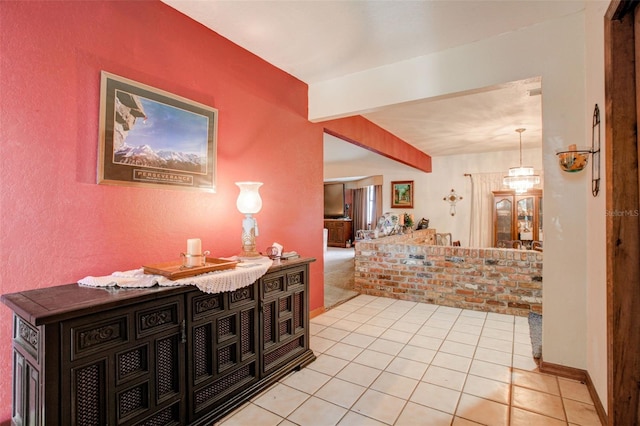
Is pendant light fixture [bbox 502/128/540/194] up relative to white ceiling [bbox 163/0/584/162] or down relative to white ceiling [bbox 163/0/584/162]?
down

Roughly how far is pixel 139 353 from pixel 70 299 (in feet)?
1.26

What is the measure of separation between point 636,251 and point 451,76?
5.88 feet

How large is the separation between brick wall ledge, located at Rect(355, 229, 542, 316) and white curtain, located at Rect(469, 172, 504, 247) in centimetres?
364

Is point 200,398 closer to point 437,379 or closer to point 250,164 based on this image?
point 437,379

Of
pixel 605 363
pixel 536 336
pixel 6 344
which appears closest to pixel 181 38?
pixel 6 344

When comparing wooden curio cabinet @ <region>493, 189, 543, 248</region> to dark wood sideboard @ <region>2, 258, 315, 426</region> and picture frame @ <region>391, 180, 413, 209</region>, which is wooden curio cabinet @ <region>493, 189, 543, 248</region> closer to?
picture frame @ <region>391, 180, 413, 209</region>

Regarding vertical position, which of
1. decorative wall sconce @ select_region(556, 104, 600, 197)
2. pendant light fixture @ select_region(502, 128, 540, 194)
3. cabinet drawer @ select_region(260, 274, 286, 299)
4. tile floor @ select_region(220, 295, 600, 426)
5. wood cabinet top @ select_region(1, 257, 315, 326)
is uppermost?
pendant light fixture @ select_region(502, 128, 540, 194)

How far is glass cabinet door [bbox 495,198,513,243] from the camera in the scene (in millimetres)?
6488

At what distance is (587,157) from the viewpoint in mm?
2035

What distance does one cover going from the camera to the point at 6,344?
4.85 feet

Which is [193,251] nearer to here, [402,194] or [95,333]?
[95,333]

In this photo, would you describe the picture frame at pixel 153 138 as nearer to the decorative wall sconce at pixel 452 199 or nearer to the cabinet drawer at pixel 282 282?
the cabinet drawer at pixel 282 282

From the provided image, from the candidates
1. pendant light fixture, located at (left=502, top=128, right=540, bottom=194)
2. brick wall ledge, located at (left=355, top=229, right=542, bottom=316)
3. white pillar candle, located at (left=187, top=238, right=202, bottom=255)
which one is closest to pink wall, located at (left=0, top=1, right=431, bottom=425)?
white pillar candle, located at (left=187, top=238, right=202, bottom=255)

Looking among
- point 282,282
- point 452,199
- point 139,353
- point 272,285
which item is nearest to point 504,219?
point 452,199
